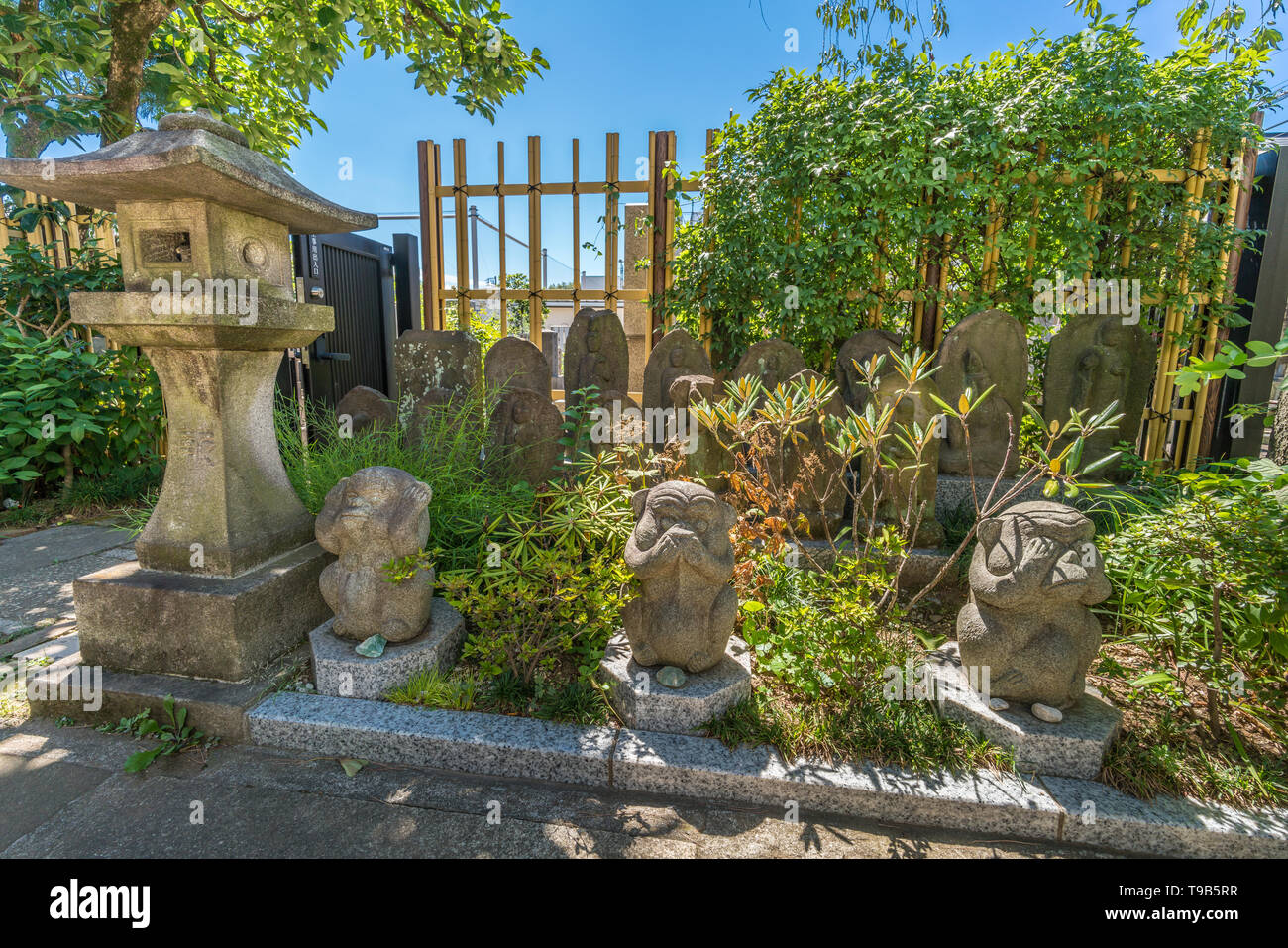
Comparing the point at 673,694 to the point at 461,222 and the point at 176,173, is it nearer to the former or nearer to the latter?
the point at 176,173

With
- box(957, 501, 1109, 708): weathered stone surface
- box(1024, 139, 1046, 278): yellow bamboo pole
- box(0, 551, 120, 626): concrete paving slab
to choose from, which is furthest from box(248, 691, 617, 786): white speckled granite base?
box(1024, 139, 1046, 278): yellow bamboo pole

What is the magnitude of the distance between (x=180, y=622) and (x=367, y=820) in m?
1.30

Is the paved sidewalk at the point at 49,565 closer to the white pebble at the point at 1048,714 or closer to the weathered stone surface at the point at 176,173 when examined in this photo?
the weathered stone surface at the point at 176,173

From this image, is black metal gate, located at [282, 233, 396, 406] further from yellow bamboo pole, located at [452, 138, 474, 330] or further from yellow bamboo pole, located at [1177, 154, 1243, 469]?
yellow bamboo pole, located at [1177, 154, 1243, 469]

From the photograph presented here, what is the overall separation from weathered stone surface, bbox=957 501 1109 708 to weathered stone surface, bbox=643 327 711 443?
2.47 m

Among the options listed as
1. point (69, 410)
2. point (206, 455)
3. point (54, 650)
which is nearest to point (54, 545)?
point (69, 410)

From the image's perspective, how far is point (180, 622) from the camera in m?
2.65

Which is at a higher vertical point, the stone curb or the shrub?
the shrub

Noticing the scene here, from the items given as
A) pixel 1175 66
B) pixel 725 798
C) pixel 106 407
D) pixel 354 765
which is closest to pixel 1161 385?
pixel 1175 66

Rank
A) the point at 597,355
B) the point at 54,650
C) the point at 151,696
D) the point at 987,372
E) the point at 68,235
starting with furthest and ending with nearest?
the point at 68,235
the point at 597,355
the point at 987,372
the point at 54,650
the point at 151,696

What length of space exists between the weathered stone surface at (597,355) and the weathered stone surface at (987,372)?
7.34 ft

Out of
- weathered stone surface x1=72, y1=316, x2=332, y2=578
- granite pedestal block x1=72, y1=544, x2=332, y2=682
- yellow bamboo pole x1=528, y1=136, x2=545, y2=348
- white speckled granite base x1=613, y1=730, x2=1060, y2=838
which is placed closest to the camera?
white speckled granite base x1=613, y1=730, x2=1060, y2=838

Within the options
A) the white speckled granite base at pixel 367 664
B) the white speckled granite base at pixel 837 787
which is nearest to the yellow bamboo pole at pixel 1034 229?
the white speckled granite base at pixel 837 787

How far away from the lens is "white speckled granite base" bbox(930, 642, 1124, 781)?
2.19 metres
